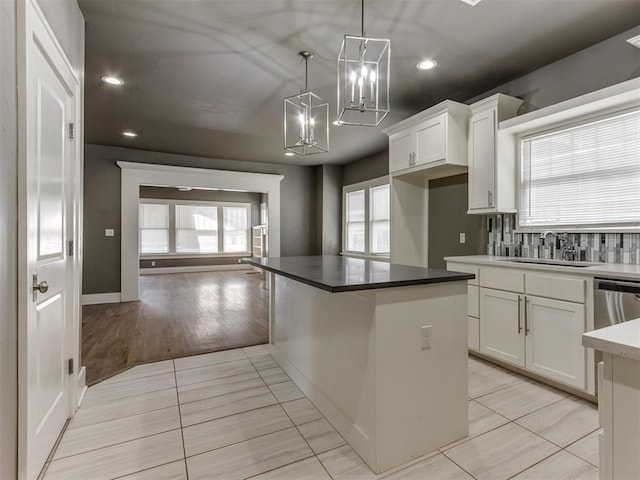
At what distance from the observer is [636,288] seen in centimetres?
196

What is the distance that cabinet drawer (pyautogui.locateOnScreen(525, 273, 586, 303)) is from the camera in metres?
2.26

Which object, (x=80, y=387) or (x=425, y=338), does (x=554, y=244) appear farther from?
(x=80, y=387)

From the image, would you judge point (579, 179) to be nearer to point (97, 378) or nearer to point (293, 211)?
point (97, 378)

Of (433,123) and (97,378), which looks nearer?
(97,378)

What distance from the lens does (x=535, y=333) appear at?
2.52 metres

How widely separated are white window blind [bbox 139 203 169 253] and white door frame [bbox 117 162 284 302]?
13.3 ft

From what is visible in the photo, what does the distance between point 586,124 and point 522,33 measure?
0.91 meters

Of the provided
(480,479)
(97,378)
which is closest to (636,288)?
(480,479)

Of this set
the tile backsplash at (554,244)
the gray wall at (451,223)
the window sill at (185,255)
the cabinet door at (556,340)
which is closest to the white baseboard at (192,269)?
the window sill at (185,255)

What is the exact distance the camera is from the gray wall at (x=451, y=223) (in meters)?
3.66

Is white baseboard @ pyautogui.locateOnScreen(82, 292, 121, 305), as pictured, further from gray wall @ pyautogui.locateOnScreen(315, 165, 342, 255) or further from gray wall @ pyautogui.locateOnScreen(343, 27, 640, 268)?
gray wall @ pyautogui.locateOnScreen(343, 27, 640, 268)

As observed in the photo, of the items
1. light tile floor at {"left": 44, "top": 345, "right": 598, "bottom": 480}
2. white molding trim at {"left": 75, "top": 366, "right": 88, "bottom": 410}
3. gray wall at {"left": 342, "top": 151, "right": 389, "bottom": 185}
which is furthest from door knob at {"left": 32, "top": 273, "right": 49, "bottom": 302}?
gray wall at {"left": 342, "top": 151, "right": 389, "bottom": 185}


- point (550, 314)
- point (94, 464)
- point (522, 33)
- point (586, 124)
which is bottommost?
point (94, 464)

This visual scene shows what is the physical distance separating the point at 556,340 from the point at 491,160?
162 centimetres
